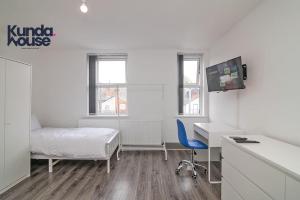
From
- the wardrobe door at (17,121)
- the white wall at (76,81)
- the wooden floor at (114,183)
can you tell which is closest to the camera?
the wooden floor at (114,183)

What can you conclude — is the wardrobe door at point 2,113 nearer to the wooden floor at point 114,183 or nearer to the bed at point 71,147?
the wooden floor at point 114,183

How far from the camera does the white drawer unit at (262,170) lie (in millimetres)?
1089

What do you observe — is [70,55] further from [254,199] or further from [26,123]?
[254,199]

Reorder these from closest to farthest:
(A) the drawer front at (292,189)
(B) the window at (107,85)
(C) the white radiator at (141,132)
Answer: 1. (A) the drawer front at (292,189)
2. (C) the white radiator at (141,132)
3. (B) the window at (107,85)

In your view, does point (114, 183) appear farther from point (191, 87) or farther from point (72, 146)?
point (191, 87)

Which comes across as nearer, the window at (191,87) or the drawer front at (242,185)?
the drawer front at (242,185)

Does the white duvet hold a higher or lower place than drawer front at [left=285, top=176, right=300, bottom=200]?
lower

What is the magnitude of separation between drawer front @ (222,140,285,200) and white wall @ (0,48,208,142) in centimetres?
246

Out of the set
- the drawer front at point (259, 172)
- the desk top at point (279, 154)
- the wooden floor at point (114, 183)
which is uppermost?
the desk top at point (279, 154)

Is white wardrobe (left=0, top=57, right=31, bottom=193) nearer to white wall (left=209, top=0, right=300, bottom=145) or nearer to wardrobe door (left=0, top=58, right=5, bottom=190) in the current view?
wardrobe door (left=0, top=58, right=5, bottom=190)

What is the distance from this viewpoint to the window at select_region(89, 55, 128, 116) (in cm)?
432

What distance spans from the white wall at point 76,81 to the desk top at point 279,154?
8.08 feet

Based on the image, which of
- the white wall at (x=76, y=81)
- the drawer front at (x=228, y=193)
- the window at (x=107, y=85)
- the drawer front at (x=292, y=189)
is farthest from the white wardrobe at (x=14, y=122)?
the drawer front at (x=292, y=189)

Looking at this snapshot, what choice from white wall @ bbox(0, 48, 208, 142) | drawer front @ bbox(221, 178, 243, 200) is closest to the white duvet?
white wall @ bbox(0, 48, 208, 142)
